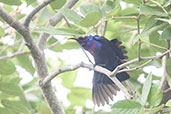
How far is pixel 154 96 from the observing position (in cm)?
115

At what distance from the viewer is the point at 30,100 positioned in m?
2.22

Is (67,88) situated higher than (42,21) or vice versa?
(42,21)

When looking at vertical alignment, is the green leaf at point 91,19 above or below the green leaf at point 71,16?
below

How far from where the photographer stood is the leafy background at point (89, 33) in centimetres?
114

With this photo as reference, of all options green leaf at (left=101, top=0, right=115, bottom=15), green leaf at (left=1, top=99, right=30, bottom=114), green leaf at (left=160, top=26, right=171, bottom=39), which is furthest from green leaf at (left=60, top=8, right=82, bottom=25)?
green leaf at (left=1, top=99, right=30, bottom=114)

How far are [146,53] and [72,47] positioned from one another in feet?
1.15

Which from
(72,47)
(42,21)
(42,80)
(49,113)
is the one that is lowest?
(49,113)

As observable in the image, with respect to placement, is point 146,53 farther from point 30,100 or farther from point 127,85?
point 30,100

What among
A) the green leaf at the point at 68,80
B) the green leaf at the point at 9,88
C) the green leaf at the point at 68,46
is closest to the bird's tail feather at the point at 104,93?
the green leaf at the point at 68,80

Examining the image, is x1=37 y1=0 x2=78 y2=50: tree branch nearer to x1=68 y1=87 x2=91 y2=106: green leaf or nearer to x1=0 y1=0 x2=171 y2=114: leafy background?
x1=0 y1=0 x2=171 y2=114: leafy background

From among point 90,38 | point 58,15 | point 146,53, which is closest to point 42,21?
point 90,38

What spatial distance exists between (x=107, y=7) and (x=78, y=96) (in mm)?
912

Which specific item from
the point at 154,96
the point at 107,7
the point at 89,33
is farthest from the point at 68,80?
the point at 154,96

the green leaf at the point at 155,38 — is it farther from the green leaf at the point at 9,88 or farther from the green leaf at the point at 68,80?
the green leaf at the point at 68,80
